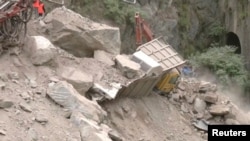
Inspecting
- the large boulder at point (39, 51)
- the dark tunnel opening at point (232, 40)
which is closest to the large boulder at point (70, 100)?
the large boulder at point (39, 51)

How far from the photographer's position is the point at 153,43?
439 inches

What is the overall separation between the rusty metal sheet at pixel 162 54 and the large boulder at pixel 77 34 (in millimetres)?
851

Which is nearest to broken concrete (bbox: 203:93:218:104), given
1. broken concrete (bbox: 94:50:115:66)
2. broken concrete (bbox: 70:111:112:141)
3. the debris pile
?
the debris pile

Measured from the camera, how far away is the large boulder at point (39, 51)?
884 cm

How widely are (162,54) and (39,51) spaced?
3.13m

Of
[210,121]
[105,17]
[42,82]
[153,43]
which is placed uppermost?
[105,17]

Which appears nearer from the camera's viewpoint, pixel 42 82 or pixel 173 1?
pixel 42 82

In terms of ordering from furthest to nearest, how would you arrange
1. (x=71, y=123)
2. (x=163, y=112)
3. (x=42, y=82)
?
(x=163, y=112) → (x=42, y=82) → (x=71, y=123)

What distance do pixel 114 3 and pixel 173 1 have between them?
4.86 meters

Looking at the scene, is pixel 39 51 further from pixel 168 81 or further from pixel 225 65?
pixel 225 65

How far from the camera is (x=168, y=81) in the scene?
10.8m

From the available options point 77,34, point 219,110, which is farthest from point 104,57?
point 219,110

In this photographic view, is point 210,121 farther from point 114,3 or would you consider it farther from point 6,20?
point 114,3

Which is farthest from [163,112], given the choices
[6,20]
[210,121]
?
[6,20]
